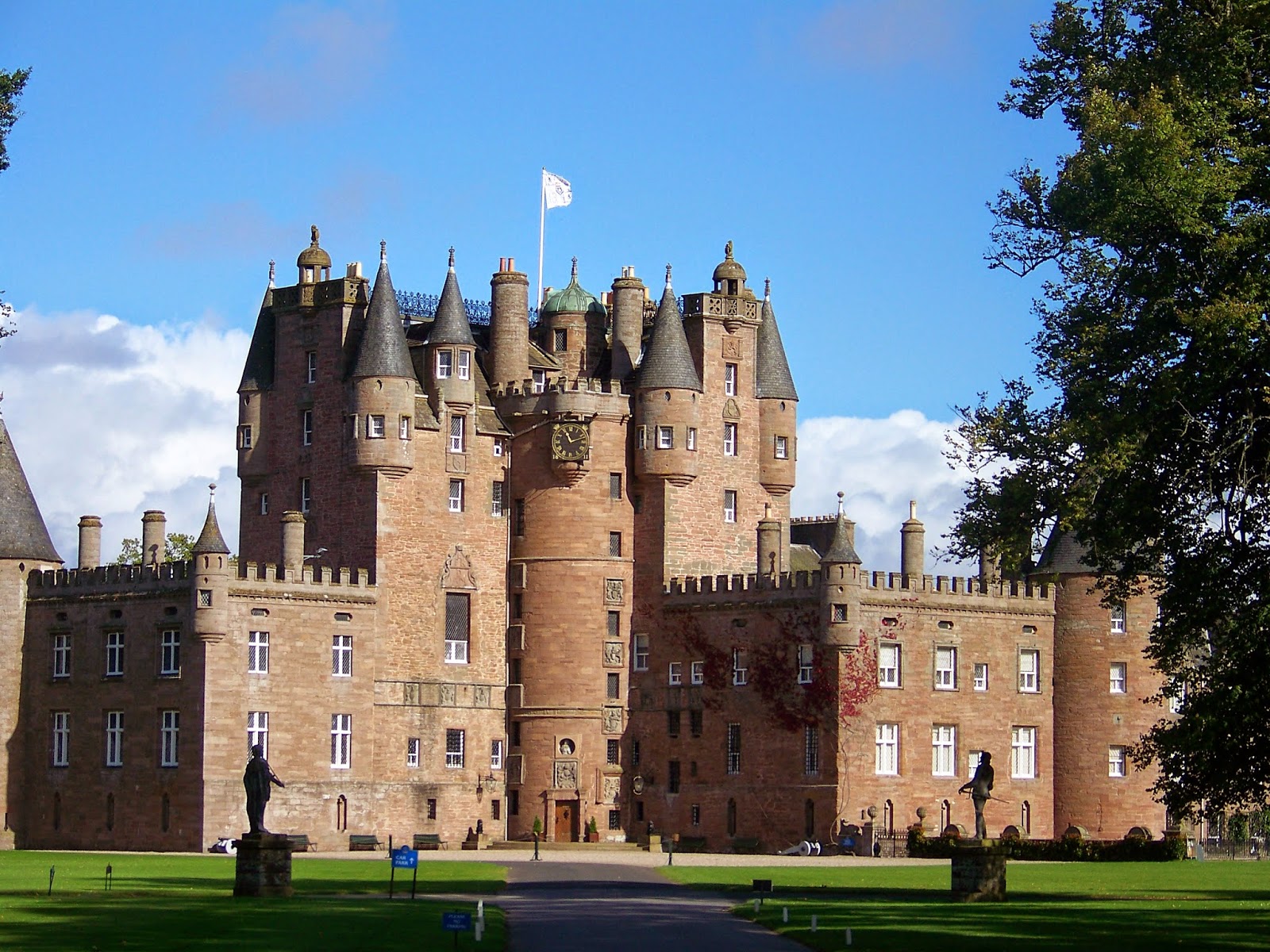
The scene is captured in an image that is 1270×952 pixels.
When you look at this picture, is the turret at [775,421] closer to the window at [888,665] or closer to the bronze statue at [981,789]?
the window at [888,665]

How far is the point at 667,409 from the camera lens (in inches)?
3501

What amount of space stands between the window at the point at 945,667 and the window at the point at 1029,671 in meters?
3.36

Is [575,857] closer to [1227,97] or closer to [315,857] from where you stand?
[315,857]

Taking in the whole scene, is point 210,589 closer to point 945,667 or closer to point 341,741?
point 341,741

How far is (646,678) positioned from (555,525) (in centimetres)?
642

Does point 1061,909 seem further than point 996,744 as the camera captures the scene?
No

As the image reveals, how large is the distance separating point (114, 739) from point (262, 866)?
32517 mm

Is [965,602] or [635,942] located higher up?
[965,602]

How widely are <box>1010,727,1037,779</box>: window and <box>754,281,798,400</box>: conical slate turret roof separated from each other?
14914 mm

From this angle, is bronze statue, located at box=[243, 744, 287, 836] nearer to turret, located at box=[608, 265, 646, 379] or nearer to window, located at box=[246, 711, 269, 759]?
window, located at box=[246, 711, 269, 759]

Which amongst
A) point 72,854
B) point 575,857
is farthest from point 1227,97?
point 72,854

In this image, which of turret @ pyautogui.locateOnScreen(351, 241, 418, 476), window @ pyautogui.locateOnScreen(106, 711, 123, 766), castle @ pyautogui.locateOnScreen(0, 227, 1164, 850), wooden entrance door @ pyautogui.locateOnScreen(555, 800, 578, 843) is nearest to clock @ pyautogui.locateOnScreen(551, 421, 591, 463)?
castle @ pyautogui.locateOnScreen(0, 227, 1164, 850)

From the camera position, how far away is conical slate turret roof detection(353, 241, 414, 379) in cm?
8556

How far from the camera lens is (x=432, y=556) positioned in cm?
8688
